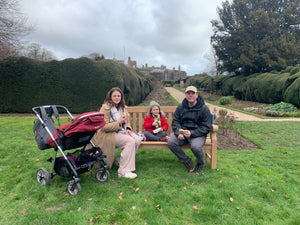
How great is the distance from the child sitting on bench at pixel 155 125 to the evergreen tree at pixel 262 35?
1829cm

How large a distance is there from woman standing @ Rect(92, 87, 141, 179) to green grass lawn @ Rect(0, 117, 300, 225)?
231 mm

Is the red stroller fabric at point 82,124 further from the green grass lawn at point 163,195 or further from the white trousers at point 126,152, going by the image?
the green grass lawn at point 163,195

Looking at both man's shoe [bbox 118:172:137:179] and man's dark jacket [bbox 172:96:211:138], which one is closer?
man's shoe [bbox 118:172:137:179]

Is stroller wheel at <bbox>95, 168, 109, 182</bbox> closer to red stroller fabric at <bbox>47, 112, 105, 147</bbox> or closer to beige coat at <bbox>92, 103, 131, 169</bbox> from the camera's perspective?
beige coat at <bbox>92, 103, 131, 169</bbox>

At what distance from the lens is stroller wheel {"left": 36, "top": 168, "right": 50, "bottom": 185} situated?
10.1 ft

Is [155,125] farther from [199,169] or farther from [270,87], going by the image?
[270,87]

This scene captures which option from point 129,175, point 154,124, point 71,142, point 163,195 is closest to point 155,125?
point 154,124

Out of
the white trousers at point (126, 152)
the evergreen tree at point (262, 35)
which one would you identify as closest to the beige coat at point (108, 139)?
the white trousers at point (126, 152)

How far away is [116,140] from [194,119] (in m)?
1.46

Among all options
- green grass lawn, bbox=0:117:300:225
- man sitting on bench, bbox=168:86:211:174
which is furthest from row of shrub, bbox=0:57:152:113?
man sitting on bench, bbox=168:86:211:174

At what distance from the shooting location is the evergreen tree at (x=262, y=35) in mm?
18703

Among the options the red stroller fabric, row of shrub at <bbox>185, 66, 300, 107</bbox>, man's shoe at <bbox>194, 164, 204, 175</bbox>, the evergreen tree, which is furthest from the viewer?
the evergreen tree

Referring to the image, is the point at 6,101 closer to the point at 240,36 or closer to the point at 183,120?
the point at 183,120

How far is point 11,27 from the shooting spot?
10.1 metres
